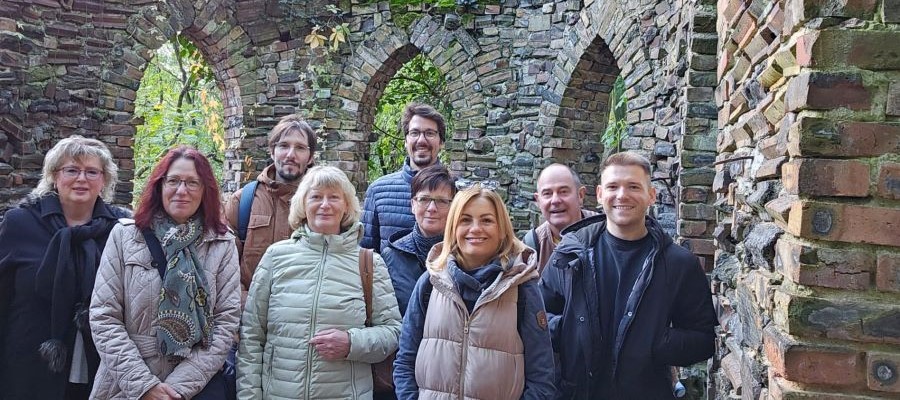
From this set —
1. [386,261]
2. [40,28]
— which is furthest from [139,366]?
[40,28]

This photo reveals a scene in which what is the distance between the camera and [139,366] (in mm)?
2348

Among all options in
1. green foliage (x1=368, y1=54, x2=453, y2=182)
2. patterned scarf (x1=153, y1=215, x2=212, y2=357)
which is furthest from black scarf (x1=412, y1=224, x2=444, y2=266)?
green foliage (x1=368, y1=54, x2=453, y2=182)

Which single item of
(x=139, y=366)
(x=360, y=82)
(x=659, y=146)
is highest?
(x=360, y=82)

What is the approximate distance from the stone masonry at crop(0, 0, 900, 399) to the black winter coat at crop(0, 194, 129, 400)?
8.23ft

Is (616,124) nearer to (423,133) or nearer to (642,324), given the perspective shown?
(423,133)

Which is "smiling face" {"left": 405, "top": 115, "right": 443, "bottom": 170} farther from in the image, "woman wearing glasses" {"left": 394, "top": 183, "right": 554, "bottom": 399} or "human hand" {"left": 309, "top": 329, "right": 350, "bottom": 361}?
"human hand" {"left": 309, "top": 329, "right": 350, "bottom": 361}

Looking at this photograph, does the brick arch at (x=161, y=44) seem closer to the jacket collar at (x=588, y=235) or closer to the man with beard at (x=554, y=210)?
the man with beard at (x=554, y=210)

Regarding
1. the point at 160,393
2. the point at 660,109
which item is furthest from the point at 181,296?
the point at 660,109

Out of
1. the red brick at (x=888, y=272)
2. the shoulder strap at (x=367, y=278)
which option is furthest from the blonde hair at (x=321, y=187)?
the red brick at (x=888, y=272)

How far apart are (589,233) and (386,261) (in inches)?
38.6

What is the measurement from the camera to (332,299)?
98.3 inches

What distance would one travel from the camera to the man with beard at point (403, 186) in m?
3.33

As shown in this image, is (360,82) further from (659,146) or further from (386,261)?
(386,261)

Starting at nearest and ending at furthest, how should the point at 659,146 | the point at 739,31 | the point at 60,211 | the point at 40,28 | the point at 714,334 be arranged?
the point at 739,31
the point at 714,334
the point at 60,211
the point at 659,146
the point at 40,28
